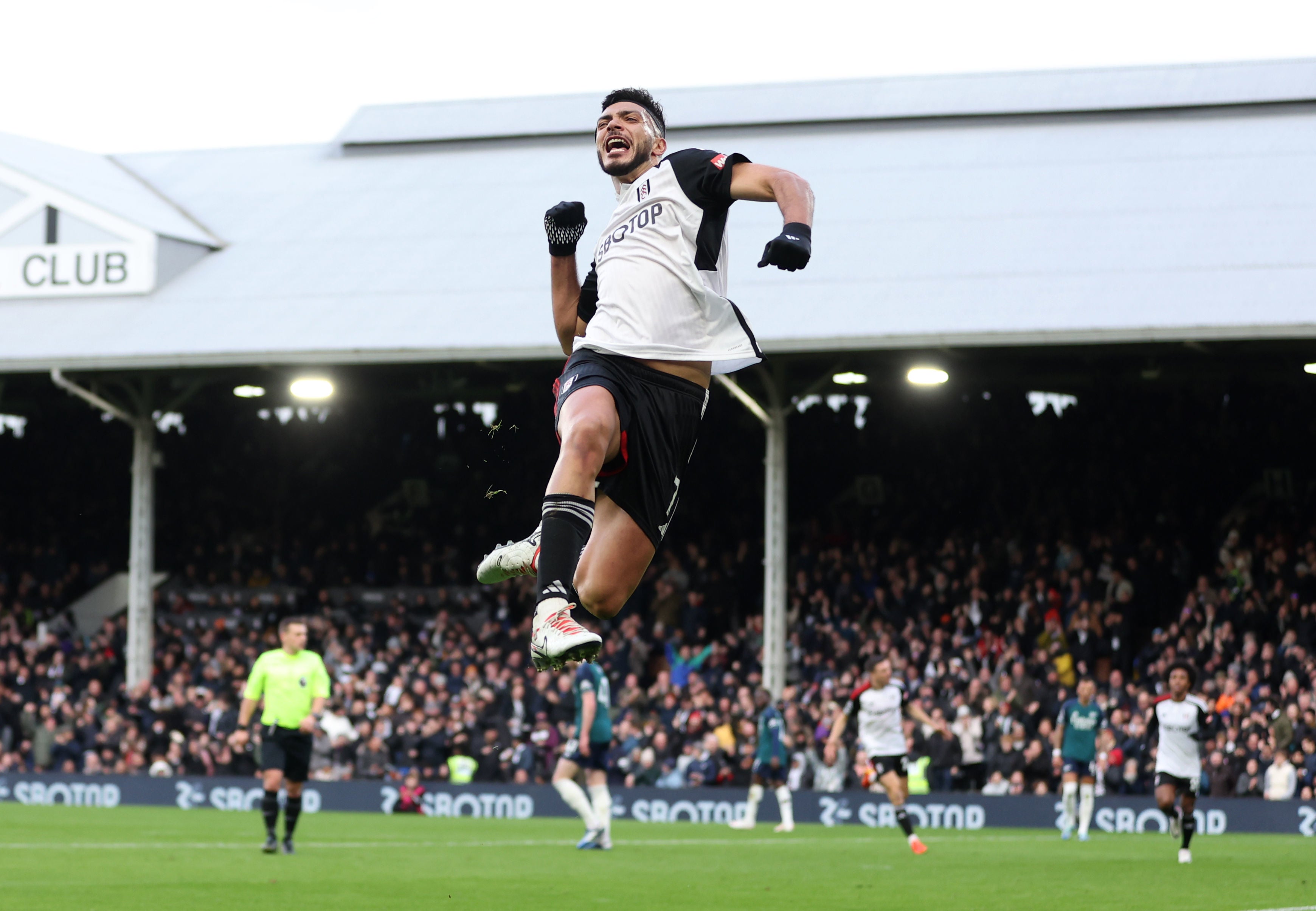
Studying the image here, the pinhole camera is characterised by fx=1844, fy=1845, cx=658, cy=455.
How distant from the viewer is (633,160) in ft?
21.4

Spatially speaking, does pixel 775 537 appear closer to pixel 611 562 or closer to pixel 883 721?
pixel 883 721

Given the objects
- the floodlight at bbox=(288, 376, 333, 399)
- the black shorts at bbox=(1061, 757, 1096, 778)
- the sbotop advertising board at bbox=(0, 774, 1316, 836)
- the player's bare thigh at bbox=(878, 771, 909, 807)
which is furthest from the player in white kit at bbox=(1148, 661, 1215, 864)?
the floodlight at bbox=(288, 376, 333, 399)

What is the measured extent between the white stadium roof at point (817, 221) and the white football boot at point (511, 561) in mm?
16371

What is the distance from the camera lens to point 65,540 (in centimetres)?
3394

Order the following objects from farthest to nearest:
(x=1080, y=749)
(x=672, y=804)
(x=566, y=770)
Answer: (x=672, y=804), (x=1080, y=749), (x=566, y=770)

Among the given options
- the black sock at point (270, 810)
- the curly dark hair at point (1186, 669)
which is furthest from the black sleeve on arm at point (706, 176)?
the curly dark hair at point (1186, 669)

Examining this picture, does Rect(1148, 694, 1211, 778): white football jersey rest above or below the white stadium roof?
below

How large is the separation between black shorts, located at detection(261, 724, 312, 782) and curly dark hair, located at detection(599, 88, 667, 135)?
10.6m

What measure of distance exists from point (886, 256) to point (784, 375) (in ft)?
7.02

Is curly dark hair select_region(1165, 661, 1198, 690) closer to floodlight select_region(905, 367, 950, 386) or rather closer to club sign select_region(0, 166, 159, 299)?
floodlight select_region(905, 367, 950, 386)

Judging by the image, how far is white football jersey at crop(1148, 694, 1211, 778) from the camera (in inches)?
671

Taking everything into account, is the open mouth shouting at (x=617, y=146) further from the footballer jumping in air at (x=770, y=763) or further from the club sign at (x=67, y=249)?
the club sign at (x=67, y=249)

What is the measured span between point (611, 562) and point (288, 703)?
406 inches

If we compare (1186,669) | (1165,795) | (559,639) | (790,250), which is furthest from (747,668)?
(790,250)
